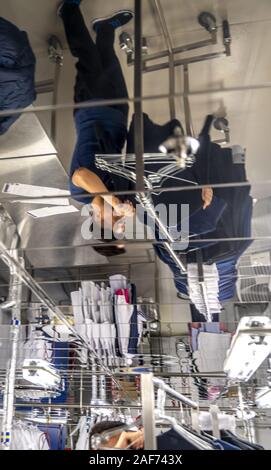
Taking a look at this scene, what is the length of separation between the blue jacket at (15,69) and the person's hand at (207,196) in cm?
50

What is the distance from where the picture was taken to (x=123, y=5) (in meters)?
0.99

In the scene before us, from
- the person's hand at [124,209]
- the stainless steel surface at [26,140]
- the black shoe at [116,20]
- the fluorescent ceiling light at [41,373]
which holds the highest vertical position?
the black shoe at [116,20]

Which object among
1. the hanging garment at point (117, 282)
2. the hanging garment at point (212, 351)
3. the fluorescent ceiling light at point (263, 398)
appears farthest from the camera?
the fluorescent ceiling light at point (263, 398)

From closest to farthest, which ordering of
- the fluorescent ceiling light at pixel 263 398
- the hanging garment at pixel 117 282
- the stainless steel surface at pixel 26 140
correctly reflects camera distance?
the stainless steel surface at pixel 26 140 → the hanging garment at pixel 117 282 → the fluorescent ceiling light at pixel 263 398

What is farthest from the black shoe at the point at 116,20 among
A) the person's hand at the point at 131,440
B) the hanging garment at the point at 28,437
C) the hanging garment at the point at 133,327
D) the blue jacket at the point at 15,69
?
the hanging garment at the point at 28,437

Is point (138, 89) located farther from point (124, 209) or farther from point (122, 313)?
point (122, 313)

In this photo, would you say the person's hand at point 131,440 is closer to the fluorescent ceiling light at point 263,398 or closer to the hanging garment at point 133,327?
the hanging garment at point 133,327

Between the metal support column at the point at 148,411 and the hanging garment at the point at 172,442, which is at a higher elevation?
the metal support column at the point at 148,411

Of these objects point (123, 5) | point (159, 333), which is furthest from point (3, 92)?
point (159, 333)

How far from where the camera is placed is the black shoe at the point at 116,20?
3.25 ft

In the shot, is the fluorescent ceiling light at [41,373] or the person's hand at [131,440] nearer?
the person's hand at [131,440]

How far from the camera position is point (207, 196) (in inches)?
47.1

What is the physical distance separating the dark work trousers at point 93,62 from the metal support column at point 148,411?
0.80m

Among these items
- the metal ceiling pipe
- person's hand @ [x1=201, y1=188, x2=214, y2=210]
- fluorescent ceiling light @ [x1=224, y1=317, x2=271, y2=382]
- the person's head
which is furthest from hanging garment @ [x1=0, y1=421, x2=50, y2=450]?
the metal ceiling pipe
